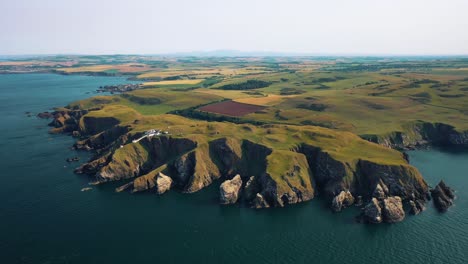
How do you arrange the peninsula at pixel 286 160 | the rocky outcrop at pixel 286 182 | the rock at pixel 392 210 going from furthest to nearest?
the peninsula at pixel 286 160
the rocky outcrop at pixel 286 182
the rock at pixel 392 210

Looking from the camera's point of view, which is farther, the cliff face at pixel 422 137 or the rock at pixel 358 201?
the cliff face at pixel 422 137

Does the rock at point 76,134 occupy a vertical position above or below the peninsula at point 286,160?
Answer: below

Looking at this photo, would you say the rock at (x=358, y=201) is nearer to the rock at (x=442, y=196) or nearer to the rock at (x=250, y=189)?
the rock at (x=442, y=196)

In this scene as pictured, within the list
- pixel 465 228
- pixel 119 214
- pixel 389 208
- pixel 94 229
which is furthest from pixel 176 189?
pixel 465 228

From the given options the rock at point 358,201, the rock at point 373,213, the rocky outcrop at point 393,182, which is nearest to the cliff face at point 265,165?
the rocky outcrop at point 393,182

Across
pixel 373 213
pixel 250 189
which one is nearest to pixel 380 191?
pixel 373 213

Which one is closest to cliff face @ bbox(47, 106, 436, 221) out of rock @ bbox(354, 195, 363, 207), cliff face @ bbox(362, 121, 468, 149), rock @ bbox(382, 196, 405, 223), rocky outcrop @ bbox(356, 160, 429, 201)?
rocky outcrop @ bbox(356, 160, 429, 201)

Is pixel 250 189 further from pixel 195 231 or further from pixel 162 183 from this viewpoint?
pixel 162 183
